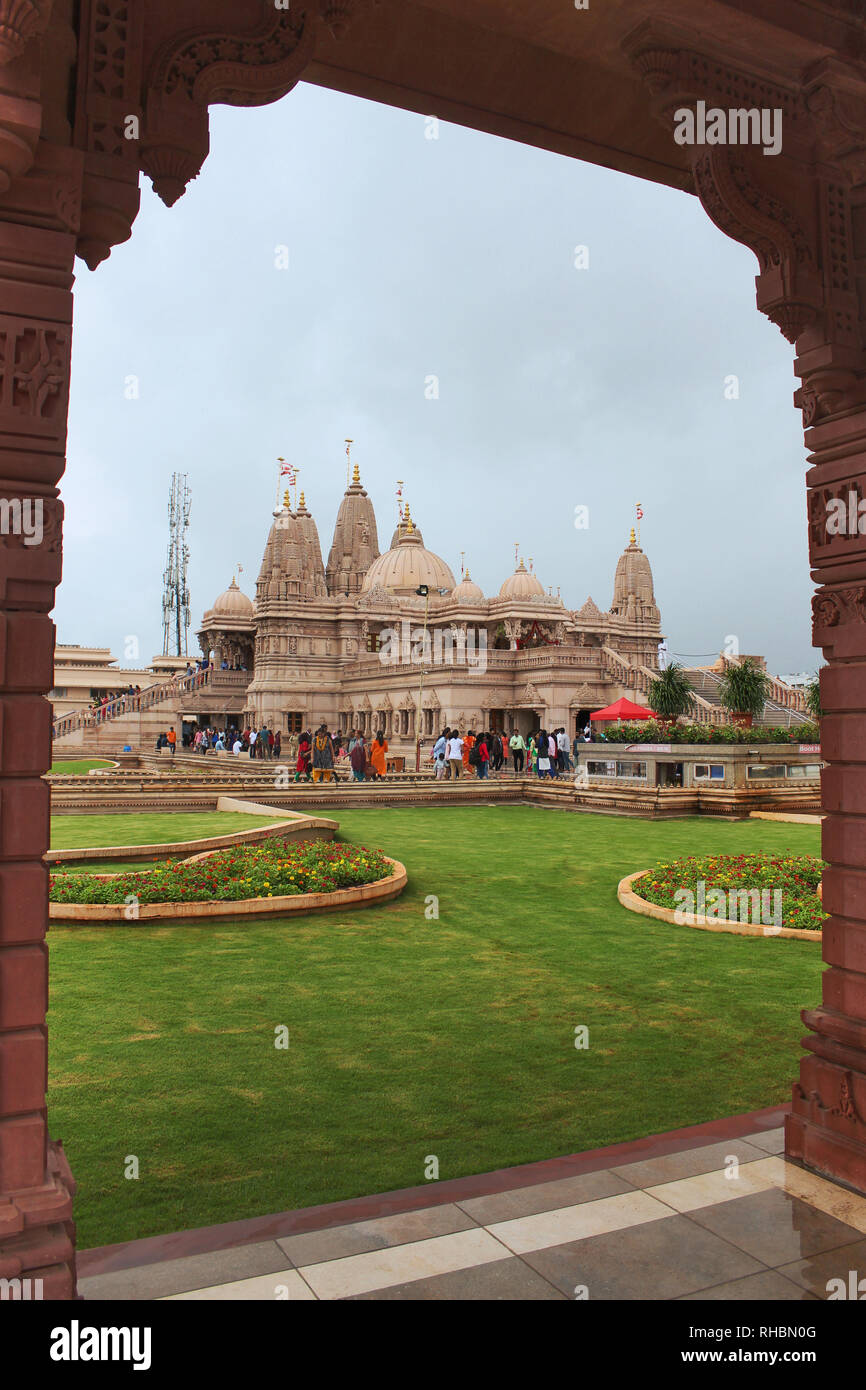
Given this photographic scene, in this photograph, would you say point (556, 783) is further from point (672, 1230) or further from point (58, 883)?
point (672, 1230)

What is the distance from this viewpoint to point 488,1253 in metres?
3.65

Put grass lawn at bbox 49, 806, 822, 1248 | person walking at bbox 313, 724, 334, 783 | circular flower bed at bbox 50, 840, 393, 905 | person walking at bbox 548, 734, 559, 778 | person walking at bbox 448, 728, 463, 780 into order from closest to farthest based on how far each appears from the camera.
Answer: grass lawn at bbox 49, 806, 822, 1248, circular flower bed at bbox 50, 840, 393, 905, person walking at bbox 313, 724, 334, 783, person walking at bbox 448, 728, 463, 780, person walking at bbox 548, 734, 559, 778

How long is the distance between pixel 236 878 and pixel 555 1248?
7602 mm

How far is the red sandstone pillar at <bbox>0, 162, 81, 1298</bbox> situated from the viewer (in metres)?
3.16

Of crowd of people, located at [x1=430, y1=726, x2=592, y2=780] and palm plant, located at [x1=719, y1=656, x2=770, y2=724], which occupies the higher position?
palm plant, located at [x1=719, y1=656, x2=770, y2=724]

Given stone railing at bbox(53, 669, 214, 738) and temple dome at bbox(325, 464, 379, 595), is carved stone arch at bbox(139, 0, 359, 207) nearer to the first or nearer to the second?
stone railing at bbox(53, 669, 214, 738)

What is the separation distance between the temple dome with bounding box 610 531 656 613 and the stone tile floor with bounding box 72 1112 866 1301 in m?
53.4

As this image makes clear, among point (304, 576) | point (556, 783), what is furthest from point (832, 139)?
point (304, 576)

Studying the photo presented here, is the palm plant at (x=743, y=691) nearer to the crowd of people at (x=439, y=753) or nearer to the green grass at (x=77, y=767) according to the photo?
the crowd of people at (x=439, y=753)

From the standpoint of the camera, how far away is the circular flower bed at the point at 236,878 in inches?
398

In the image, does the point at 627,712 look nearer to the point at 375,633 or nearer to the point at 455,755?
the point at 455,755

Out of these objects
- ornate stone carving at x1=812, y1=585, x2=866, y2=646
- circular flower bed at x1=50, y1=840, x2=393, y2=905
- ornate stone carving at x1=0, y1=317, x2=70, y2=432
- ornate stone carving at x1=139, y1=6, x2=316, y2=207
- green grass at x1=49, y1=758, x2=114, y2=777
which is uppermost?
ornate stone carving at x1=139, y1=6, x2=316, y2=207

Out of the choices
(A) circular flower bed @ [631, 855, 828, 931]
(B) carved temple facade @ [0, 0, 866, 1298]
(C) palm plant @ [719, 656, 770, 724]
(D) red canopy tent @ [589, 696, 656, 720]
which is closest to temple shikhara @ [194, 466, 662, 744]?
(D) red canopy tent @ [589, 696, 656, 720]

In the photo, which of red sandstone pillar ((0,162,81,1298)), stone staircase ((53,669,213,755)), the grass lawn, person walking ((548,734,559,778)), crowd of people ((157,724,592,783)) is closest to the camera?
red sandstone pillar ((0,162,81,1298))
